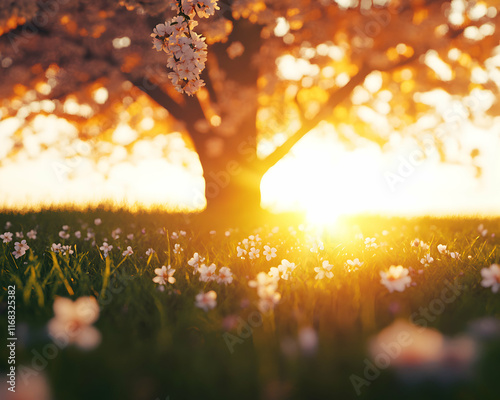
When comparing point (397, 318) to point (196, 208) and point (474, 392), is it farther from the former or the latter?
point (196, 208)

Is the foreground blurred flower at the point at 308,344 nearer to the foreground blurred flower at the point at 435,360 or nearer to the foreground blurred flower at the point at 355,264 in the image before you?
the foreground blurred flower at the point at 435,360

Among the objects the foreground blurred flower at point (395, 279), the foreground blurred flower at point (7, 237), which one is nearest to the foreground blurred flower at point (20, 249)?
the foreground blurred flower at point (7, 237)

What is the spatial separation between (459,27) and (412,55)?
3.51 ft

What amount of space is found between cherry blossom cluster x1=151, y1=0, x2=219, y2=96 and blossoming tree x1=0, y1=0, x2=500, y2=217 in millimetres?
3764

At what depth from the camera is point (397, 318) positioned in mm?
2400

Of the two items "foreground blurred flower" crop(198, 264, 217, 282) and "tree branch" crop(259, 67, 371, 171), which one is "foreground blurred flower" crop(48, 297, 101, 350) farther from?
"tree branch" crop(259, 67, 371, 171)

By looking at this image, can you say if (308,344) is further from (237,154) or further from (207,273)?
(237,154)

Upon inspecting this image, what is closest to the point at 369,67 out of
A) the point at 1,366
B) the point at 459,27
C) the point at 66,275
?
the point at 459,27

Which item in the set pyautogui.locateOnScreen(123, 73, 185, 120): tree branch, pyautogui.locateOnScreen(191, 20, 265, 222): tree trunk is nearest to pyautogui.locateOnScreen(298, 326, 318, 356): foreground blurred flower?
pyautogui.locateOnScreen(191, 20, 265, 222): tree trunk

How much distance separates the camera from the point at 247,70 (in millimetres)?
9836

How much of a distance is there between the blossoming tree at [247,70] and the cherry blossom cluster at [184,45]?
376 centimetres

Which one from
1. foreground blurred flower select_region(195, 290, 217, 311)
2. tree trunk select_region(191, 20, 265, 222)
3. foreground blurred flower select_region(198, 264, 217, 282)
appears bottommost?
foreground blurred flower select_region(195, 290, 217, 311)

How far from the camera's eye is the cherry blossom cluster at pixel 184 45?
10.4ft

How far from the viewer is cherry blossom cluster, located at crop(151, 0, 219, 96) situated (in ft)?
10.4
